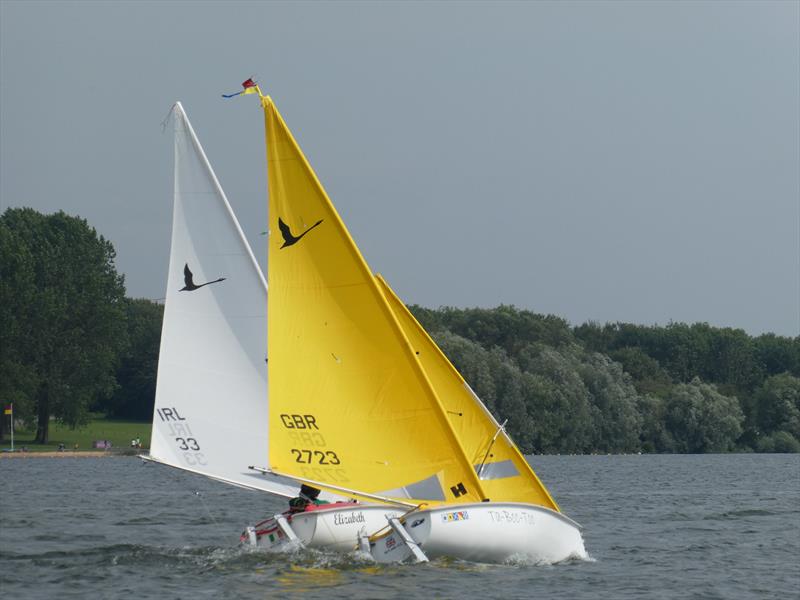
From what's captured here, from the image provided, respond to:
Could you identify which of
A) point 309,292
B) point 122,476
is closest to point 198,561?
point 309,292

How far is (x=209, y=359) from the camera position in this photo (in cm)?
3031

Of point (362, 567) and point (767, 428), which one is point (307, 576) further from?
point (767, 428)

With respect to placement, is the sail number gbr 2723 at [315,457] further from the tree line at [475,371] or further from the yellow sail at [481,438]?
the tree line at [475,371]

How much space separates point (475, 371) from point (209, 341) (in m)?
77.2

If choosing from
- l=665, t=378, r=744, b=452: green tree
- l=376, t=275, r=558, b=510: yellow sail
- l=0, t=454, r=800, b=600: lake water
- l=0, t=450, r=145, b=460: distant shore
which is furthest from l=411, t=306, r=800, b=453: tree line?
l=376, t=275, r=558, b=510: yellow sail

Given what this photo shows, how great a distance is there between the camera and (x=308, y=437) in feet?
87.5

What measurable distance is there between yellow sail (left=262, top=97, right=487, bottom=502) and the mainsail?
0.02m

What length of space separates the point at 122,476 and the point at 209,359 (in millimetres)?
41981

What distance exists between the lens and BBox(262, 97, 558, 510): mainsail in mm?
26359

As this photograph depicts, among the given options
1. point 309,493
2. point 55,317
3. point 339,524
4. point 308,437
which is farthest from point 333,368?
point 55,317

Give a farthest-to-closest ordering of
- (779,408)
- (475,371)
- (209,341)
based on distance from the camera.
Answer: (779,408) → (475,371) → (209,341)

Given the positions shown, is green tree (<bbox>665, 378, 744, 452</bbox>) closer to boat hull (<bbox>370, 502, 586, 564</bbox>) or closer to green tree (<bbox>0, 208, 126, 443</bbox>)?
green tree (<bbox>0, 208, 126, 443</bbox>)

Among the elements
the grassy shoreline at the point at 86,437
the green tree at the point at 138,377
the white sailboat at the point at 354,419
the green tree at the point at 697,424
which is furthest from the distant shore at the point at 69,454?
the white sailboat at the point at 354,419

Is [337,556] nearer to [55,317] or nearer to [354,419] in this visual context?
[354,419]
